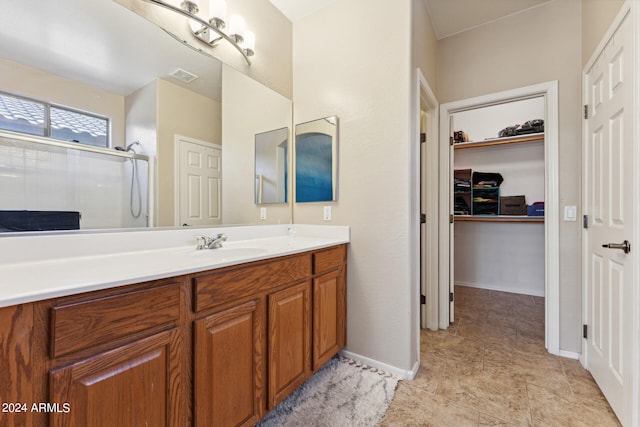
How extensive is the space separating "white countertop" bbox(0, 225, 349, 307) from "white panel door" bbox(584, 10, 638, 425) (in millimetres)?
1549

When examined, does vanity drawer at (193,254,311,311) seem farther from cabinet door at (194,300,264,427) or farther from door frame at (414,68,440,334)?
door frame at (414,68,440,334)

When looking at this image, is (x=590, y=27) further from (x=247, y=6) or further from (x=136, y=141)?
(x=136, y=141)

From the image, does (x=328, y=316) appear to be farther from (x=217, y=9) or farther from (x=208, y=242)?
(x=217, y=9)

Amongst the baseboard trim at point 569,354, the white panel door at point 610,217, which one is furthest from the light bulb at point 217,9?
the baseboard trim at point 569,354

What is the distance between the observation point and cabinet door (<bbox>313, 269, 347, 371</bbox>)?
5.42 ft

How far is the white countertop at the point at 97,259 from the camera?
724 millimetres

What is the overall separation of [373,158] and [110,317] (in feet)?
5.38

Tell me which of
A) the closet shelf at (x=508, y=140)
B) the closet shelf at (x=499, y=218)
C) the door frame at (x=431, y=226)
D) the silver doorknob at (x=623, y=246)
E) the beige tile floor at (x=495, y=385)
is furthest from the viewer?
the closet shelf at (x=499, y=218)

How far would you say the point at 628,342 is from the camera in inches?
50.7

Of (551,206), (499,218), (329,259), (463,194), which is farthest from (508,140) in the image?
(329,259)

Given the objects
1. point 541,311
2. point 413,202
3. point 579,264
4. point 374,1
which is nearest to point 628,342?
point 579,264

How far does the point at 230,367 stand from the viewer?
1.12 m

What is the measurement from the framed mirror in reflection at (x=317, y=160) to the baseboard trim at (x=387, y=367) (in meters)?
1.16

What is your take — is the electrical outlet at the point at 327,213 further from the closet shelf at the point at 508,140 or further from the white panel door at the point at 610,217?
the closet shelf at the point at 508,140
